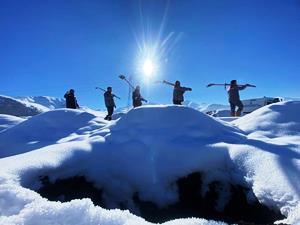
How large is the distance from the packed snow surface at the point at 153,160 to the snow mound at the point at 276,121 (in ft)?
0.09

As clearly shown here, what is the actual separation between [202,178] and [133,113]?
372 cm

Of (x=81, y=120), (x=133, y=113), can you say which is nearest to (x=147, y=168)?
(x=133, y=113)

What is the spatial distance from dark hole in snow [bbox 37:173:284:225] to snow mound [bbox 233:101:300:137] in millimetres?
3145

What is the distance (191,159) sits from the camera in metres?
8.20

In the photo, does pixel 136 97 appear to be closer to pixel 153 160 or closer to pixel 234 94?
pixel 234 94

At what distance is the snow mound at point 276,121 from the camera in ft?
32.9

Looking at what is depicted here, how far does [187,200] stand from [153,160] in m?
1.30

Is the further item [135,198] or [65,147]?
[65,147]

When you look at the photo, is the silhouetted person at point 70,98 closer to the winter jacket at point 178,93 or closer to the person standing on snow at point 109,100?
the person standing on snow at point 109,100

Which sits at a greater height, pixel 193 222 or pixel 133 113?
pixel 133 113

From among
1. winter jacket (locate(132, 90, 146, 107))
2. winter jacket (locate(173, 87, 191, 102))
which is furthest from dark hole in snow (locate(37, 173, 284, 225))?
winter jacket (locate(132, 90, 146, 107))

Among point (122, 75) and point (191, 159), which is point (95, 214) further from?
point (122, 75)

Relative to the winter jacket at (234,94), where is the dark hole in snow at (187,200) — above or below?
below

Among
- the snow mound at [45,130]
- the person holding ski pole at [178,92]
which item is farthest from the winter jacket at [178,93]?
the snow mound at [45,130]
